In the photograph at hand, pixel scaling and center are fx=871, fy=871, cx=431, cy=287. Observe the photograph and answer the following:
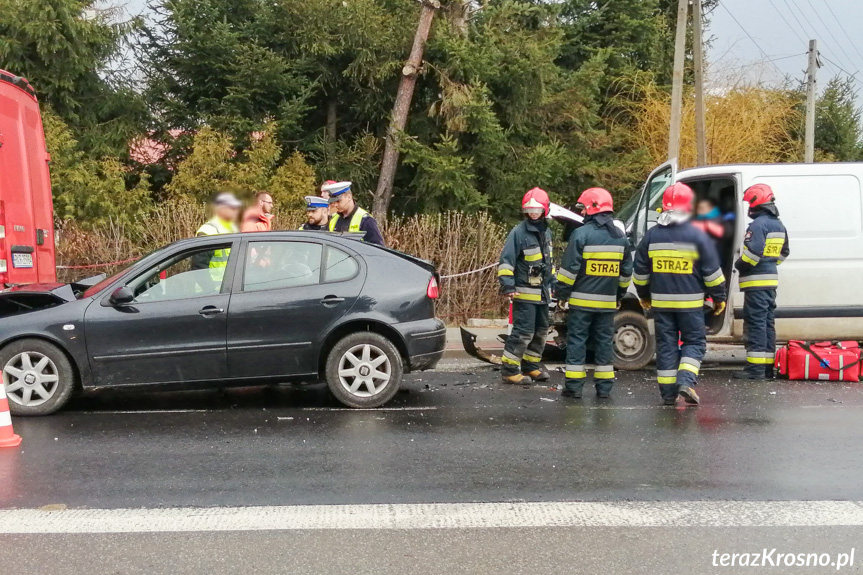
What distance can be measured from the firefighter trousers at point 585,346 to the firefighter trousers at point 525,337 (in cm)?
64

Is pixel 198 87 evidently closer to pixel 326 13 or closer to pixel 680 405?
pixel 326 13

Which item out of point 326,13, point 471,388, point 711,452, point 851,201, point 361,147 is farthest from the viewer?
point 361,147

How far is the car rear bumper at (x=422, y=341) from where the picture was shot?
720 centimetres

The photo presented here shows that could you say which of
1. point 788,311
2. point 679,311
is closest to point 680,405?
point 679,311

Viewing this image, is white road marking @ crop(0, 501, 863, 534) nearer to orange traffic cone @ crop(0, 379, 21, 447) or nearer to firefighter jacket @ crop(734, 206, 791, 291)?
orange traffic cone @ crop(0, 379, 21, 447)

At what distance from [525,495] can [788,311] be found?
5375mm

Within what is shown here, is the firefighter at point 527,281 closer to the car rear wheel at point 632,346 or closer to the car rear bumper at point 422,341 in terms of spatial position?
the car rear bumper at point 422,341

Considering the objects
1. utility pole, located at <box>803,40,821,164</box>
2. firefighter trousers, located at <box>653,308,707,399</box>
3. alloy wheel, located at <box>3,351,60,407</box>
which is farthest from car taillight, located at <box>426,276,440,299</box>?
utility pole, located at <box>803,40,821,164</box>

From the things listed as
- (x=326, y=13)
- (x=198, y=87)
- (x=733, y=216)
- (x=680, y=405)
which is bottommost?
(x=680, y=405)

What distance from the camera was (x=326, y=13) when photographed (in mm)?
17594

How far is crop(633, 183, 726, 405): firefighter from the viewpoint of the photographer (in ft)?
23.8

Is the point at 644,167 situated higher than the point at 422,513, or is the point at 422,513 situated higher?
the point at 644,167

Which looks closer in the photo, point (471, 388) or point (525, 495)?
point (525, 495)

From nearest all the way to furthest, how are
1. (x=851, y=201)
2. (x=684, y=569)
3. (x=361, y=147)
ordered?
(x=684, y=569)
(x=851, y=201)
(x=361, y=147)
